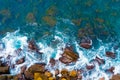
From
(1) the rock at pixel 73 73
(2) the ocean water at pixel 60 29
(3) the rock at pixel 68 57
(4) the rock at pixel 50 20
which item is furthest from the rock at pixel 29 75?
(4) the rock at pixel 50 20

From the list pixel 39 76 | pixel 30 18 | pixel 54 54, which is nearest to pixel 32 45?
pixel 54 54

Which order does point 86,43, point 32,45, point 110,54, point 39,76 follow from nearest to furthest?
point 39,76, point 110,54, point 86,43, point 32,45

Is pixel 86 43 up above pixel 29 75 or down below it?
above

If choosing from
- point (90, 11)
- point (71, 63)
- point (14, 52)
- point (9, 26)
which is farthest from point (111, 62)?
point (9, 26)

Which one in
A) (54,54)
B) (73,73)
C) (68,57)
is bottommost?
(73,73)

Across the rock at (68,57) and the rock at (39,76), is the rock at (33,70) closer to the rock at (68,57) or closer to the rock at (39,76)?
the rock at (39,76)

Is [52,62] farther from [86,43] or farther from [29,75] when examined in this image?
[86,43]

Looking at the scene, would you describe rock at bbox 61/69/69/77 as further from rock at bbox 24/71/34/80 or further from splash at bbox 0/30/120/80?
rock at bbox 24/71/34/80
